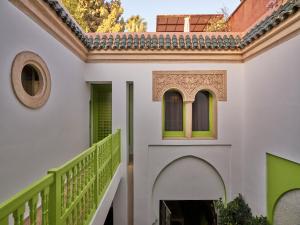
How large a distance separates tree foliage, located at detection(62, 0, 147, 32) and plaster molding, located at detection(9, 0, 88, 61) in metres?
7.06

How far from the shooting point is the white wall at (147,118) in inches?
207

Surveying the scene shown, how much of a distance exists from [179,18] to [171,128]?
282 inches

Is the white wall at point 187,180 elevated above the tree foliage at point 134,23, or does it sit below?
below

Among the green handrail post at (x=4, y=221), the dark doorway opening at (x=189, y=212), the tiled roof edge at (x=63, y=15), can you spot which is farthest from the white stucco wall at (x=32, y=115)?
the dark doorway opening at (x=189, y=212)

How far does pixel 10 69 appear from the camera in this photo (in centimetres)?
239

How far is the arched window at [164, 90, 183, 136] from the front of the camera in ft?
18.6

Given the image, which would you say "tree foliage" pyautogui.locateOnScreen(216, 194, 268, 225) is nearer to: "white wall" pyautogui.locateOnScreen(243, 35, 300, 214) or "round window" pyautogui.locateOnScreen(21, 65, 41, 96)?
"white wall" pyautogui.locateOnScreen(243, 35, 300, 214)

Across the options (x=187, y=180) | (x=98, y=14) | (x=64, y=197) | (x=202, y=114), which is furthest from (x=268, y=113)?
(x=98, y=14)

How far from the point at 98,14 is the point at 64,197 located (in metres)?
11.6

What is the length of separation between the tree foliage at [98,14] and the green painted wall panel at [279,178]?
965 cm

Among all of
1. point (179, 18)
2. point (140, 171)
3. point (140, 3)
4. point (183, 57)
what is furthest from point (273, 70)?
point (140, 3)

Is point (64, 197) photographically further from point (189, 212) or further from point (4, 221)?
point (189, 212)

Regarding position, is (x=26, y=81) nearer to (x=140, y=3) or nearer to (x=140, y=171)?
(x=140, y=171)

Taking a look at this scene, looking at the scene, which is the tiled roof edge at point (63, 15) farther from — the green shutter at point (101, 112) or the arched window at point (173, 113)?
the arched window at point (173, 113)
